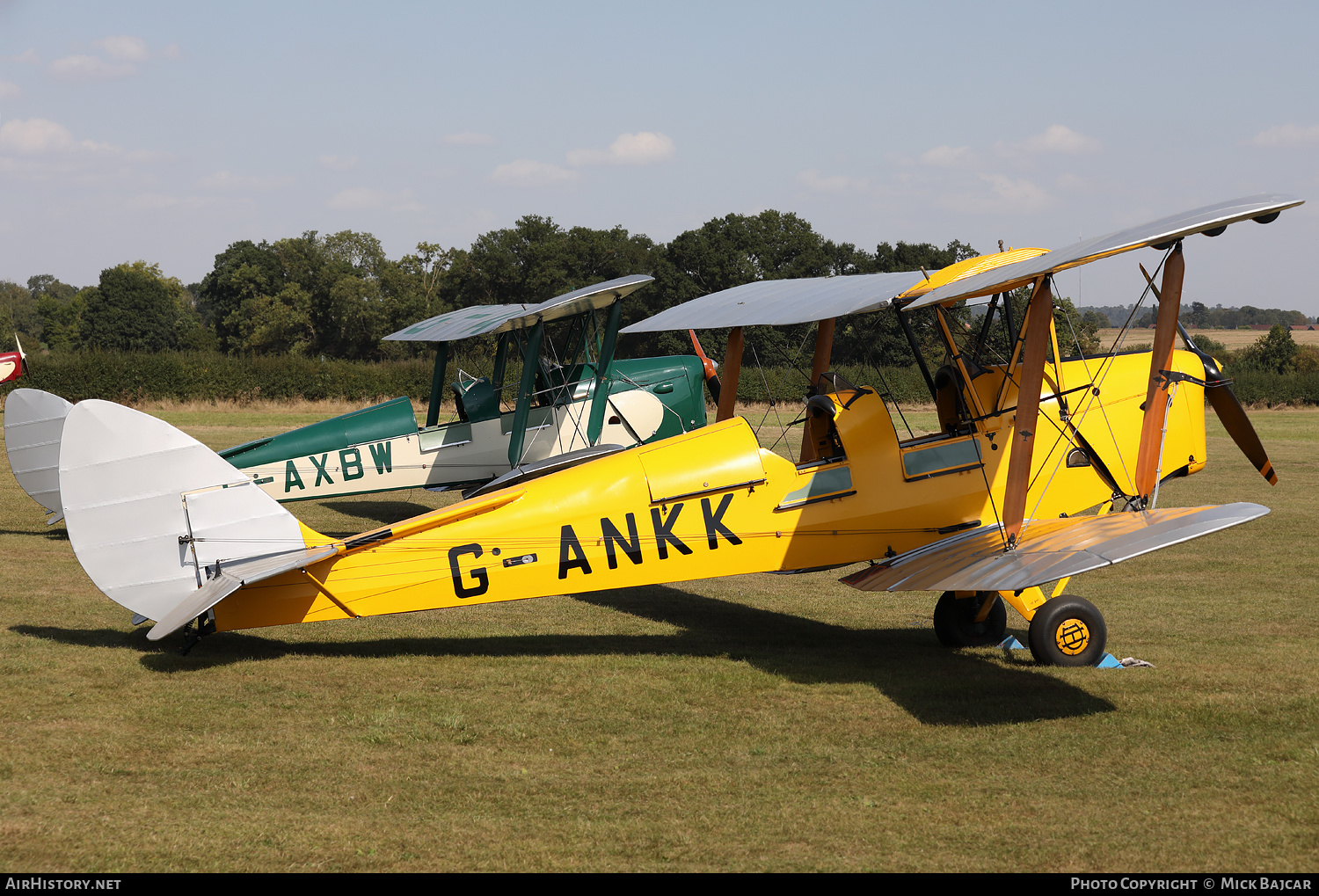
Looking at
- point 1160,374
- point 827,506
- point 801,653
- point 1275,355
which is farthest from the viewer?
point 1275,355

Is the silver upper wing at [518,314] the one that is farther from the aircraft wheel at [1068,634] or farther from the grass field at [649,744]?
the aircraft wheel at [1068,634]

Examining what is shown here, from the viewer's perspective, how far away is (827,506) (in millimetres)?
7027

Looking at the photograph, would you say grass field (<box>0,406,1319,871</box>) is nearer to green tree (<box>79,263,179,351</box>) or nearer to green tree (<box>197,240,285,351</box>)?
green tree (<box>197,240,285,351</box>)

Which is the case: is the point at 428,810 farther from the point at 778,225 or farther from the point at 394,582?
the point at 778,225

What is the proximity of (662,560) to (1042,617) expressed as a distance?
251 centimetres

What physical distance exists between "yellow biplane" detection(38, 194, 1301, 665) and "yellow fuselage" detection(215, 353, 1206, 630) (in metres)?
0.01

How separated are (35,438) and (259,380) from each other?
2808 cm

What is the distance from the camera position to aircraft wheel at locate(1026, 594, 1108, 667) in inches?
258

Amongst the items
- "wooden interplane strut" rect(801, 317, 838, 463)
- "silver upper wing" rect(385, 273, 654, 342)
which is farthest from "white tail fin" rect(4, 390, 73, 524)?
"wooden interplane strut" rect(801, 317, 838, 463)

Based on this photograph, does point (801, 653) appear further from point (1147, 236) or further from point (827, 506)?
point (1147, 236)

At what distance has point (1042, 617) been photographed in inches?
258

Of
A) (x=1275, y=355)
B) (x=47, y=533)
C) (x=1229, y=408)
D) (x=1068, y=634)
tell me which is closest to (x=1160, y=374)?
(x=1068, y=634)

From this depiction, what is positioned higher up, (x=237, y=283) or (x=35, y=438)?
(x=237, y=283)

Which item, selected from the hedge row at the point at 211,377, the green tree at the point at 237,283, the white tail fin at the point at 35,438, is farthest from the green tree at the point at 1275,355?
the green tree at the point at 237,283
